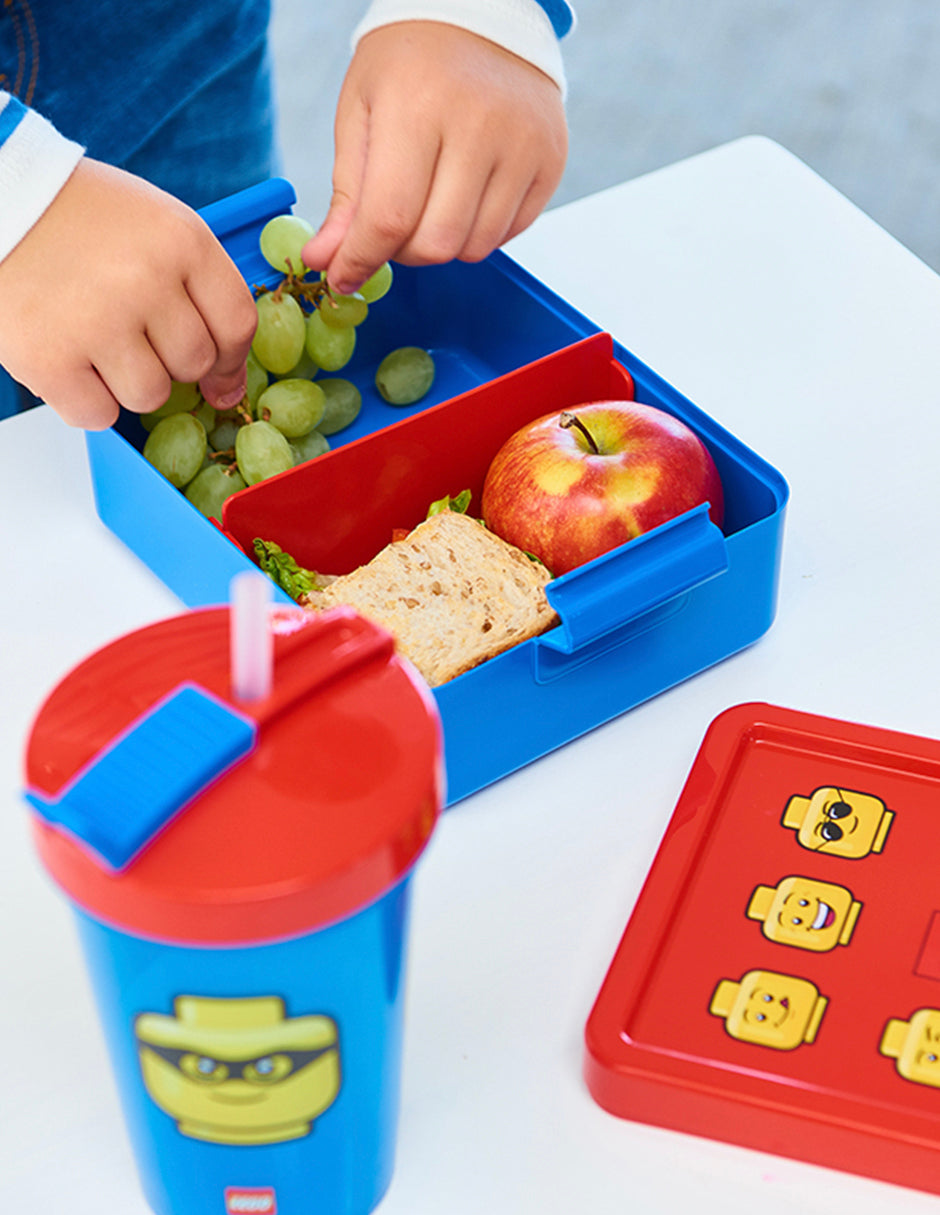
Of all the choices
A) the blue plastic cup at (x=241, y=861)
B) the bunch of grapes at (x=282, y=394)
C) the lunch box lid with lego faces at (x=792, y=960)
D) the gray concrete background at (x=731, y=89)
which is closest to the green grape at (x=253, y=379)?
the bunch of grapes at (x=282, y=394)

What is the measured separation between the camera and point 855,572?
0.88 meters

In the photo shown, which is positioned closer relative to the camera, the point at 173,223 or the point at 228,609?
the point at 228,609

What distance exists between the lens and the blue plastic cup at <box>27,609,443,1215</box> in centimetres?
39

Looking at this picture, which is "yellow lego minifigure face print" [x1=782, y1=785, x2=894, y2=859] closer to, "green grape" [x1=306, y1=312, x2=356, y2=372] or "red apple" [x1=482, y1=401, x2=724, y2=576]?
"red apple" [x1=482, y1=401, x2=724, y2=576]

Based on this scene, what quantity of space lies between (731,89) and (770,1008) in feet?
8.36

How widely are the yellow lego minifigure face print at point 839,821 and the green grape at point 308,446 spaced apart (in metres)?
0.41

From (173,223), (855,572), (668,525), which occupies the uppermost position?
(173,223)

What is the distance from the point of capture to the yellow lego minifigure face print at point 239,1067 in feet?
1.42

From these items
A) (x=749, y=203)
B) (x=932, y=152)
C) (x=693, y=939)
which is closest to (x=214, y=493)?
(x=693, y=939)

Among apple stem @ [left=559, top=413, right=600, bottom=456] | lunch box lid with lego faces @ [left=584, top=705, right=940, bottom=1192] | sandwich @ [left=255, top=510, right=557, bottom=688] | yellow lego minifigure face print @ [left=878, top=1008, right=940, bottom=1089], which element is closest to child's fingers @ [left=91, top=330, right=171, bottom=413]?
sandwich @ [left=255, top=510, right=557, bottom=688]

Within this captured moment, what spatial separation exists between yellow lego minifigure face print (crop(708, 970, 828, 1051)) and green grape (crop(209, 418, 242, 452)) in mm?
488

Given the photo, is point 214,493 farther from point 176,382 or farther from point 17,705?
point 17,705

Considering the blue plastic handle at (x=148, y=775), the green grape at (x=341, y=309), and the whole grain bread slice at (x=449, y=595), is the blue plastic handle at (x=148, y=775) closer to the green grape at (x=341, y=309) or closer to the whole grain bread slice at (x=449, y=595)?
the whole grain bread slice at (x=449, y=595)

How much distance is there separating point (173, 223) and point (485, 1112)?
Answer: 0.50m
